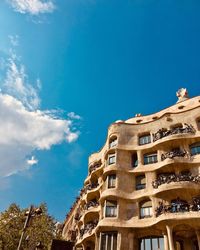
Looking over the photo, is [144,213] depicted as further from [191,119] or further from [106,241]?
[191,119]

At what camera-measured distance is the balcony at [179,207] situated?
74.6 feet

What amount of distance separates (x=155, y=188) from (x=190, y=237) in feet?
16.4

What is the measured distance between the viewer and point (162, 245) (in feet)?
77.2

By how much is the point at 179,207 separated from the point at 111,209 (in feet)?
21.0

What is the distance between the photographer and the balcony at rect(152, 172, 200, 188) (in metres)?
24.8

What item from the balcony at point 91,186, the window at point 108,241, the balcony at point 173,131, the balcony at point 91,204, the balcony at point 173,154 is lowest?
the window at point 108,241

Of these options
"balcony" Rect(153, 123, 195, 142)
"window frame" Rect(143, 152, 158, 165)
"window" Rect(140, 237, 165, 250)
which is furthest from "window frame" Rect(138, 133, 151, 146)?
"window" Rect(140, 237, 165, 250)

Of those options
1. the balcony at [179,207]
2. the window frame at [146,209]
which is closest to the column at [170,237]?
the balcony at [179,207]

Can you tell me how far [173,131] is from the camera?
29.0m

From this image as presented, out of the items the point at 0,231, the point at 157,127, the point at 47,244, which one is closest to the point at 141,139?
the point at 157,127

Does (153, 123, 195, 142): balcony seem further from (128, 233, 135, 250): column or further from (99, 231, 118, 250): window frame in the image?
(99, 231, 118, 250): window frame

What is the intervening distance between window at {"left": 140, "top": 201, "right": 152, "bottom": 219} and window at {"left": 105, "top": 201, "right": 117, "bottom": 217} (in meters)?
2.46

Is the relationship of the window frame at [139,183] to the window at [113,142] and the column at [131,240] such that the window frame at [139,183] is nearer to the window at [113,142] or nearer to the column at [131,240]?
the column at [131,240]

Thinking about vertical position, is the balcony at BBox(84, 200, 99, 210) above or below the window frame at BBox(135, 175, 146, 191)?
below
